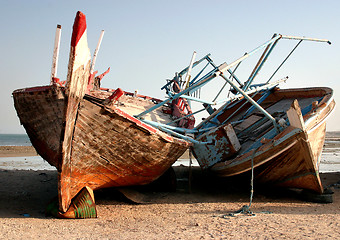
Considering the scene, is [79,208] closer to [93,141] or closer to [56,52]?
[93,141]

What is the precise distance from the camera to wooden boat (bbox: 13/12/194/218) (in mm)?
3787

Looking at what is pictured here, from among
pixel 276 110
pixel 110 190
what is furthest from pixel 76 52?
pixel 276 110

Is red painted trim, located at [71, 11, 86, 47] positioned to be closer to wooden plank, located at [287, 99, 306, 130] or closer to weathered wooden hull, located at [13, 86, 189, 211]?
weathered wooden hull, located at [13, 86, 189, 211]

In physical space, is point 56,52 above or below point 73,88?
above

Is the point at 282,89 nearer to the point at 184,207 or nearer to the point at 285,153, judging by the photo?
the point at 285,153

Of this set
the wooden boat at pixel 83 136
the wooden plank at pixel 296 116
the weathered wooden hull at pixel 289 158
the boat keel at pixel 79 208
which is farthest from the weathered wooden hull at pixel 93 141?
the wooden plank at pixel 296 116

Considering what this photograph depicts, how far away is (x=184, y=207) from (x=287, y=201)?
1811 mm

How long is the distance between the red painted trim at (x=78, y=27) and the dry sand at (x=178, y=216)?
2142mm

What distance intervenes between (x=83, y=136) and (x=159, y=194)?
237cm

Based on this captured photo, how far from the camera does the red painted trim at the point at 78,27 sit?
332 centimetres

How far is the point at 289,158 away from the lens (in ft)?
17.2

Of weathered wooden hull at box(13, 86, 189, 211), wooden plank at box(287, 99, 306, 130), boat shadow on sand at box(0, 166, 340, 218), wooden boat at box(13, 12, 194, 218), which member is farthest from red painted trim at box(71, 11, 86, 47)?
wooden plank at box(287, 99, 306, 130)

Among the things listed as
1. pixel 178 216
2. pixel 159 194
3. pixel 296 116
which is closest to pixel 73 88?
pixel 178 216

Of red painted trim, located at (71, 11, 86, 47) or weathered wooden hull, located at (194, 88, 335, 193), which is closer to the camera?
red painted trim, located at (71, 11, 86, 47)
